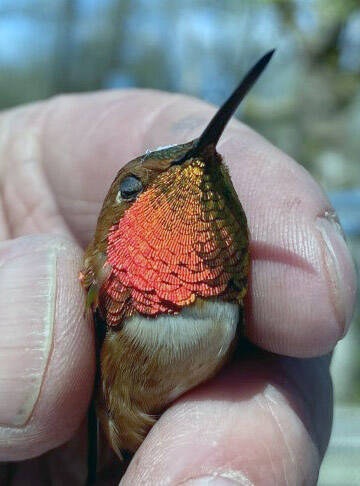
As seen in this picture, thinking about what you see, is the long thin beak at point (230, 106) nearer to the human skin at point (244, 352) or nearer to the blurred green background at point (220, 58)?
the human skin at point (244, 352)

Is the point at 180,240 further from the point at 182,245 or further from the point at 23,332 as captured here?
the point at 23,332

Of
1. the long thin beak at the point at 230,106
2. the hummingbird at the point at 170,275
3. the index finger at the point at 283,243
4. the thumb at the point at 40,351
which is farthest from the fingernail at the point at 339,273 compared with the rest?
the thumb at the point at 40,351

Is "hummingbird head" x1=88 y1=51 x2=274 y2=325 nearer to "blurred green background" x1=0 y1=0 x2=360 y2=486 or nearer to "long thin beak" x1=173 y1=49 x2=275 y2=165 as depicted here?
"long thin beak" x1=173 y1=49 x2=275 y2=165

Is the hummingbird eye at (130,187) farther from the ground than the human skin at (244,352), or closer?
farther from the ground

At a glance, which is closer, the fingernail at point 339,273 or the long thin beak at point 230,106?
the long thin beak at point 230,106

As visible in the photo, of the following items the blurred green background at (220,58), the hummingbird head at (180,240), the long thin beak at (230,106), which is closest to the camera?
the long thin beak at (230,106)

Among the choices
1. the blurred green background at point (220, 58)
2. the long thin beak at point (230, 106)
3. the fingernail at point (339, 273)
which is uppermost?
the long thin beak at point (230, 106)

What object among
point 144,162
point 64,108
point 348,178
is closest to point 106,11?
point 348,178
